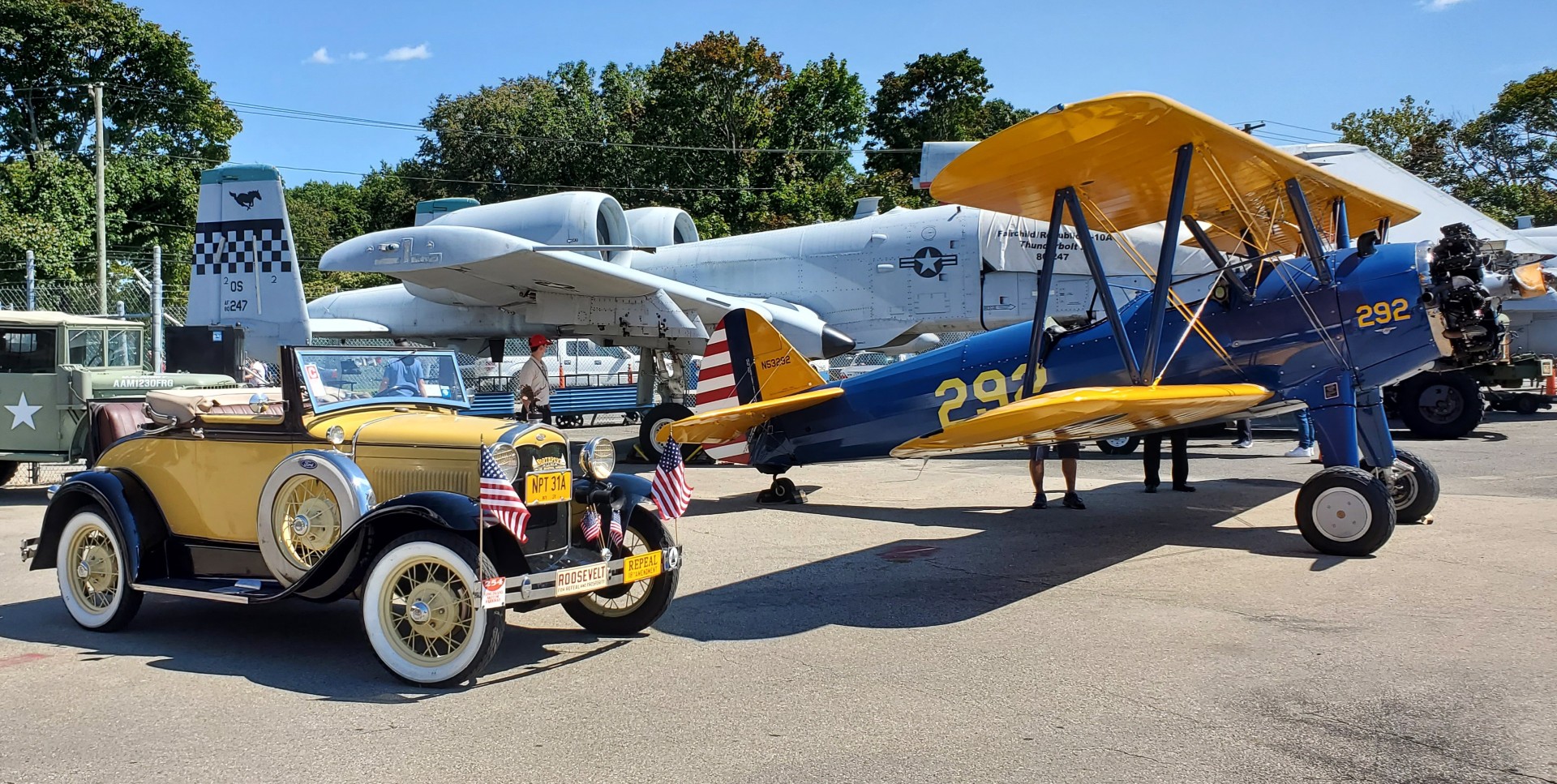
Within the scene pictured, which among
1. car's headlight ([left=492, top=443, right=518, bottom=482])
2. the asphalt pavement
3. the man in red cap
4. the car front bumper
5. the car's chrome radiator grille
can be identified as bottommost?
the asphalt pavement

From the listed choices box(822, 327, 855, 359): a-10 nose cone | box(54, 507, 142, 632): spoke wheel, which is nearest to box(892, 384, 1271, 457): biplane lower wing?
box(54, 507, 142, 632): spoke wheel

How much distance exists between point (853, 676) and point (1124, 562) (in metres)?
3.40

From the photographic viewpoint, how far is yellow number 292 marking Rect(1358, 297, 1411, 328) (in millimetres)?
7895

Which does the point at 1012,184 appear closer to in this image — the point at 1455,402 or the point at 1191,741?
the point at 1191,741

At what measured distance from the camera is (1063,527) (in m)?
9.27

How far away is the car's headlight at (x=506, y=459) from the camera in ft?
16.7

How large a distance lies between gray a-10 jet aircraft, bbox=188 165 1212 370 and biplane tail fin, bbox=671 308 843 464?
3058 mm

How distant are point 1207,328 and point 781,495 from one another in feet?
14.7

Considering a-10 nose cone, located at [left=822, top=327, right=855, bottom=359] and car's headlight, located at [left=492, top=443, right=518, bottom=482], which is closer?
car's headlight, located at [left=492, top=443, right=518, bottom=482]

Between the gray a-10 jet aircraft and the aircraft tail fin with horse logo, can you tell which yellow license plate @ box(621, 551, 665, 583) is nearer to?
the gray a-10 jet aircraft

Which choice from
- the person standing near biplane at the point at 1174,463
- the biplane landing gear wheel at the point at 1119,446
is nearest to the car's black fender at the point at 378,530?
the person standing near biplane at the point at 1174,463

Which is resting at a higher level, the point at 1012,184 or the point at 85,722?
the point at 1012,184

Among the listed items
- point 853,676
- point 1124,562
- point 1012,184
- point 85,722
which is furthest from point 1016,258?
point 85,722

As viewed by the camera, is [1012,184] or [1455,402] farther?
[1455,402]
